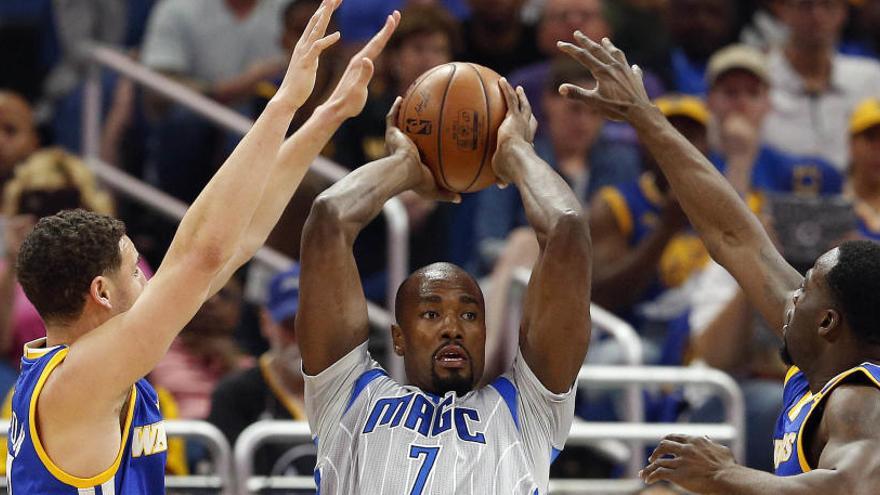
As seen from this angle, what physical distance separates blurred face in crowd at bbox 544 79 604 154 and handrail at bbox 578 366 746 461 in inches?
78.4

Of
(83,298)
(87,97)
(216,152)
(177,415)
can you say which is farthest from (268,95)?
(83,298)

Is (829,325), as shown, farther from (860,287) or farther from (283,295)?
(283,295)

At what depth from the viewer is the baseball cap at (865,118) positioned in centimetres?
920

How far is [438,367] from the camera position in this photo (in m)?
5.41

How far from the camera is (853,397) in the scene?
15.6 feet

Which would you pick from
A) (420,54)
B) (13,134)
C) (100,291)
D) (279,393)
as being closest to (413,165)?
(100,291)

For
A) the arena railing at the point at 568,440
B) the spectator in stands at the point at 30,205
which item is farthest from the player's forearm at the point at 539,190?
the spectator in stands at the point at 30,205

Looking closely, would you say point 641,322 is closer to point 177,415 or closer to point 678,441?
point 177,415

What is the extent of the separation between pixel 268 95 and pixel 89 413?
16.9ft

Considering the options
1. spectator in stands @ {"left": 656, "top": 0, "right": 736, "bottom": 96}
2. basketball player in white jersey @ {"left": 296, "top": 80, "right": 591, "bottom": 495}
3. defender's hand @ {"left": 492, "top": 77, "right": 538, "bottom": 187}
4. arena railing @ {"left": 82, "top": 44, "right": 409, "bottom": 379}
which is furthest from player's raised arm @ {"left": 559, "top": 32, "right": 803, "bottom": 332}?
spectator in stands @ {"left": 656, "top": 0, "right": 736, "bottom": 96}

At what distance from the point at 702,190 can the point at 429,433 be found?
1.44m

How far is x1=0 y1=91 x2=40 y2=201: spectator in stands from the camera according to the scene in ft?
30.1

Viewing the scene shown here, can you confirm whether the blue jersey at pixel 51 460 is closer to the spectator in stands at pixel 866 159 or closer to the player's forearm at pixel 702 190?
the player's forearm at pixel 702 190

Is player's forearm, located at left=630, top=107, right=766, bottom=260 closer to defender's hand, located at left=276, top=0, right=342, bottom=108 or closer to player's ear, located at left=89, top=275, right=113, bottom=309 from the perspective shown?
defender's hand, located at left=276, top=0, right=342, bottom=108
